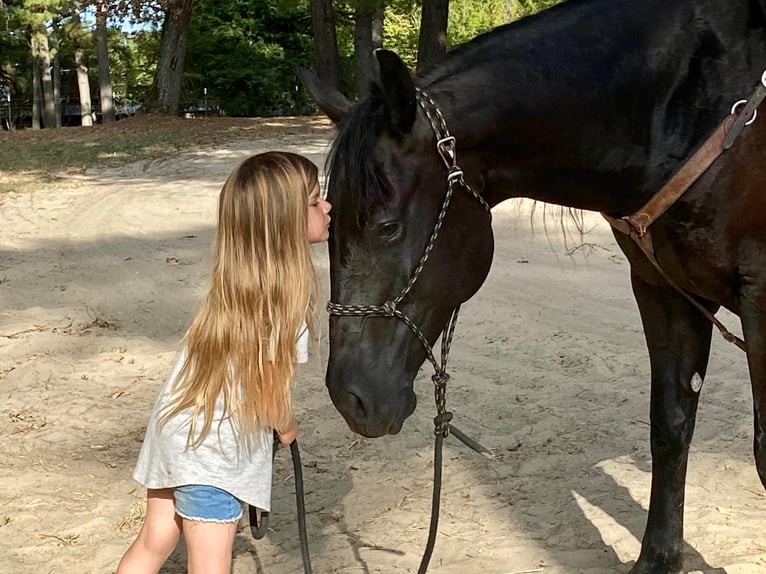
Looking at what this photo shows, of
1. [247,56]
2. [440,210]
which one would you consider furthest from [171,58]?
[440,210]

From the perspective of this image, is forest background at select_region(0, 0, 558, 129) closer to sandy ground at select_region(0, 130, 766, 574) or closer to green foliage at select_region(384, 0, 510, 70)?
green foliage at select_region(384, 0, 510, 70)

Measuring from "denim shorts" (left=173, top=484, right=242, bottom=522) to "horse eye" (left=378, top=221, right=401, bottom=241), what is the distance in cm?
82

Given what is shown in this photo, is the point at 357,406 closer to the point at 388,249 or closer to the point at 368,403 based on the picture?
the point at 368,403

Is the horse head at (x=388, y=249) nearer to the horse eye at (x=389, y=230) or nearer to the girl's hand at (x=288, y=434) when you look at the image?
the horse eye at (x=389, y=230)

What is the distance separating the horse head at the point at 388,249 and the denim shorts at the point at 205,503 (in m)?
0.44

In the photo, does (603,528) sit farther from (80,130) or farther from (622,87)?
(80,130)

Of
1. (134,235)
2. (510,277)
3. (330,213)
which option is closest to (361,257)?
(330,213)

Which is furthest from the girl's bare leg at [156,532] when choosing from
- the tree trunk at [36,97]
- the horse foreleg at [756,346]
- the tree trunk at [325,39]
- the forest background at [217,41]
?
the tree trunk at [36,97]

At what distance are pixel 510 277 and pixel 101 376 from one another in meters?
3.07

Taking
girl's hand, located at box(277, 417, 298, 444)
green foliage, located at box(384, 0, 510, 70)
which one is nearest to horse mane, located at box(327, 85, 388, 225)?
girl's hand, located at box(277, 417, 298, 444)

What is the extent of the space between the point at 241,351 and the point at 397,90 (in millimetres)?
791

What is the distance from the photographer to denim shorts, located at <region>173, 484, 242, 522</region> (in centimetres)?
232

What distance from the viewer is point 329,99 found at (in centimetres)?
238

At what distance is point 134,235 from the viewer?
8.43m
